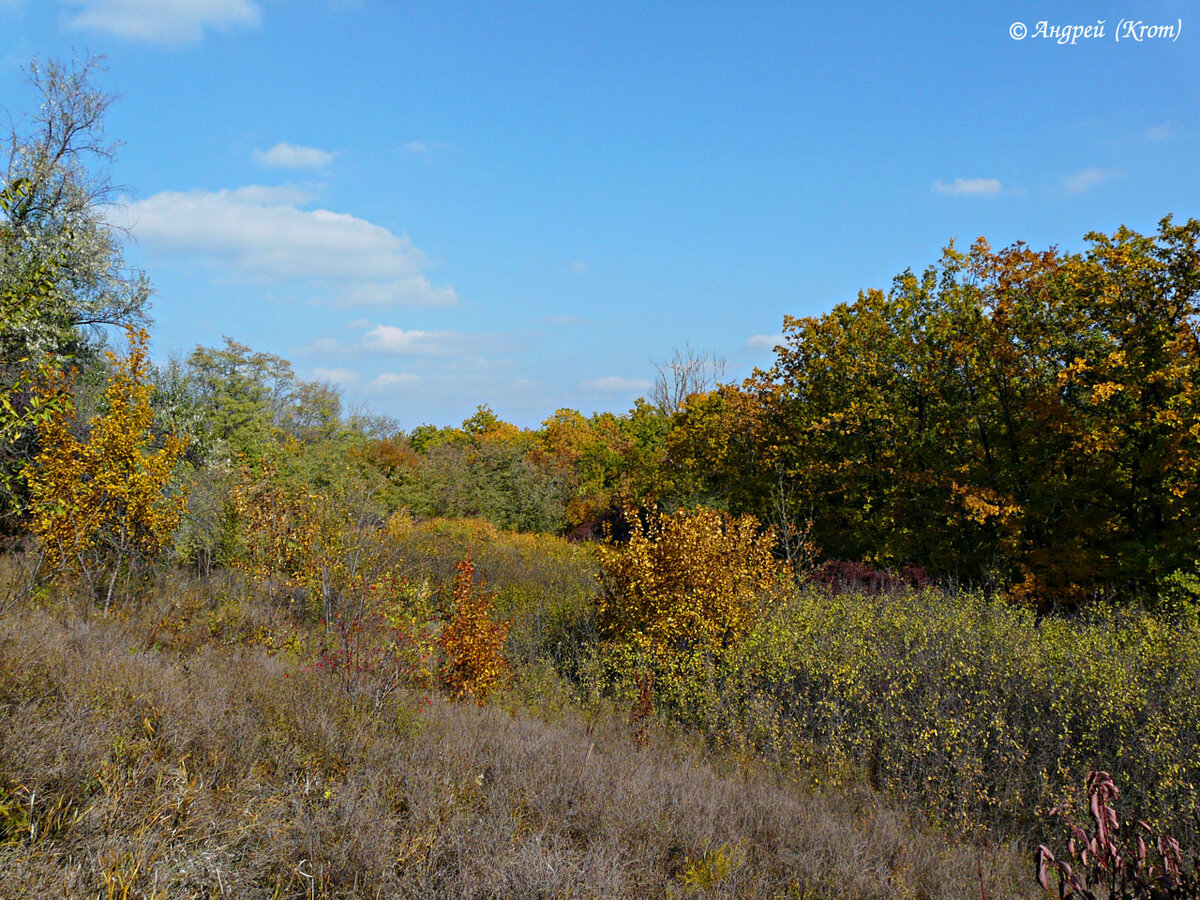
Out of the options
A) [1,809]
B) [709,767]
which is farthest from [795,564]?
[1,809]

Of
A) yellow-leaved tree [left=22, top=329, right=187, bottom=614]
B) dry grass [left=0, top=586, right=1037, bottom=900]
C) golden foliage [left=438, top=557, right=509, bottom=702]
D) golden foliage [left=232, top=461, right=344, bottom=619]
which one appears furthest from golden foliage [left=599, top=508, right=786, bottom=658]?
yellow-leaved tree [left=22, top=329, right=187, bottom=614]

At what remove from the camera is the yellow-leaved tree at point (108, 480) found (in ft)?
28.5

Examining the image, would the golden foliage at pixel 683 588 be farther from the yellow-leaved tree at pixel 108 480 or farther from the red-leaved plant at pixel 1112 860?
the red-leaved plant at pixel 1112 860

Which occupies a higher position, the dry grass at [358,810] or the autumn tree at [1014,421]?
the autumn tree at [1014,421]

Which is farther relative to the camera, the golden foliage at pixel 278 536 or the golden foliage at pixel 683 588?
the golden foliage at pixel 278 536

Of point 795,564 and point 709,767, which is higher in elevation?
point 795,564

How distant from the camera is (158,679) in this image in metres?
5.60

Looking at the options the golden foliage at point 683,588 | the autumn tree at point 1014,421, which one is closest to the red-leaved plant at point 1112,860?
the golden foliage at point 683,588

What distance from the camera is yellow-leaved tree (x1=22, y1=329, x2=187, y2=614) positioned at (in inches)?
342

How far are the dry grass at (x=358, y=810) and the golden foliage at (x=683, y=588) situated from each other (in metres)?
3.12

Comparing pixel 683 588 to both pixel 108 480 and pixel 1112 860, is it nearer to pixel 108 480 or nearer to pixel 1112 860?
pixel 108 480

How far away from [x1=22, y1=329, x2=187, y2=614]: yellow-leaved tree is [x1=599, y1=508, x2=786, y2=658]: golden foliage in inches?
252

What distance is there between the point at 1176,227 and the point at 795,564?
911cm

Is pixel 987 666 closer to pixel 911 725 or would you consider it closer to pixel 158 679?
pixel 911 725
